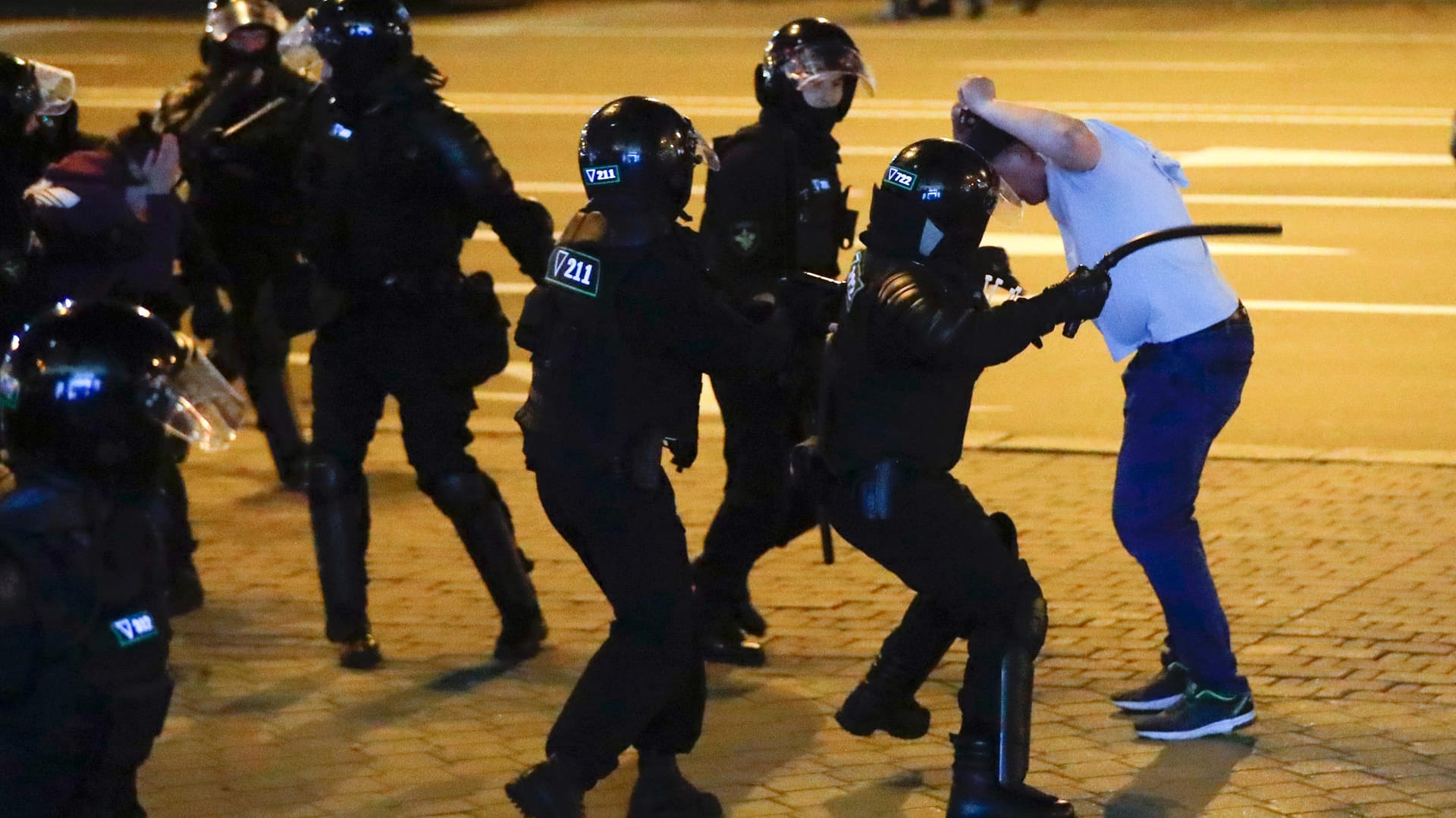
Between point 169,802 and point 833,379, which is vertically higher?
point 833,379

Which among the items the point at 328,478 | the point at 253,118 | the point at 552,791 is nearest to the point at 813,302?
the point at 552,791

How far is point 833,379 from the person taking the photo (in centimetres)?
541

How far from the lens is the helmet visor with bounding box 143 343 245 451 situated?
396 cm

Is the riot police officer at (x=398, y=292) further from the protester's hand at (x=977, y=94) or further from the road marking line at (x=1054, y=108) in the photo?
the road marking line at (x=1054, y=108)

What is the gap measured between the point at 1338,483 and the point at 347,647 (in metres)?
4.08

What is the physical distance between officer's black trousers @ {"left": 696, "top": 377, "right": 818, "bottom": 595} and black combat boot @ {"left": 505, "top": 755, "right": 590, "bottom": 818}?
1.62m

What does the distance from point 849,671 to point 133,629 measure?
10.4 ft

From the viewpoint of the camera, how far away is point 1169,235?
5.29 metres

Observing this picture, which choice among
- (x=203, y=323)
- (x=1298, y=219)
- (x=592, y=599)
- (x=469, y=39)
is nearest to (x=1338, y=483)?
(x=592, y=599)

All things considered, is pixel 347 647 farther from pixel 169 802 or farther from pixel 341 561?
pixel 169 802

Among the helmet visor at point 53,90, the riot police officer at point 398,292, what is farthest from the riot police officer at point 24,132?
the riot police officer at point 398,292

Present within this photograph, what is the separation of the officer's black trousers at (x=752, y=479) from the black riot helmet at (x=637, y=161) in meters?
1.47

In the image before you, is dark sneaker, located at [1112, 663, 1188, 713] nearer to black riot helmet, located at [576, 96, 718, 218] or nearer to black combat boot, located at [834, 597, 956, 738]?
black combat boot, located at [834, 597, 956, 738]

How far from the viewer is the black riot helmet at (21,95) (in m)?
6.75
